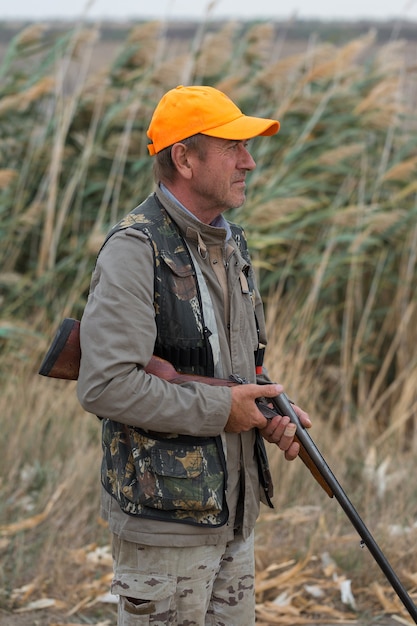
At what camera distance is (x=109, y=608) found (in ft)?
12.6

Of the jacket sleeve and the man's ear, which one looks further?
the man's ear

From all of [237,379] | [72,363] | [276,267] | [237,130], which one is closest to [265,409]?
[237,379]

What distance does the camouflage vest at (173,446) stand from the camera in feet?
8.23

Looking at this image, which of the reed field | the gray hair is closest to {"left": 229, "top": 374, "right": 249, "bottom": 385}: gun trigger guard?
the gray hair

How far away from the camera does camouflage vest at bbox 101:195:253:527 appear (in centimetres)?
251

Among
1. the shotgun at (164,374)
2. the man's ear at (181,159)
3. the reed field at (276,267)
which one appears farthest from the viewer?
the reed field at (276,267)

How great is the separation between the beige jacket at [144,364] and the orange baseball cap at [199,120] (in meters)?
0.18

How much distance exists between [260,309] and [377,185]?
3.17m

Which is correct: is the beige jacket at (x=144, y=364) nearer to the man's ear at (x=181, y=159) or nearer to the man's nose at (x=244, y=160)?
the man's ear at (x=181, y=159)

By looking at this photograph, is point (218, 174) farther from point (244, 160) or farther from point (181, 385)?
point (181, 385)

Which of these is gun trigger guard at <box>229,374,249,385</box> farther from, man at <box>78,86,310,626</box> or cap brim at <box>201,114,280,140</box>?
cap brim at <box>201,114,280,140</box>

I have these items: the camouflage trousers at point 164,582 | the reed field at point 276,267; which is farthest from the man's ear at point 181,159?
the reed field at point 276,267

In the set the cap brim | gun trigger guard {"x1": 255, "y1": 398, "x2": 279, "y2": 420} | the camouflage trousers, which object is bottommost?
the camouflage trousers

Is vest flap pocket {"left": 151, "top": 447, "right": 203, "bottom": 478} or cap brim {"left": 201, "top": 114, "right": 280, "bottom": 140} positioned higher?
cap brim {"left": 201, "top": 114, "right": 280, "bottom": 140}
